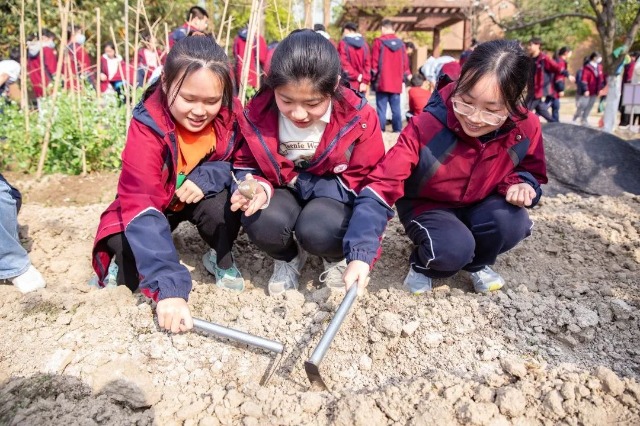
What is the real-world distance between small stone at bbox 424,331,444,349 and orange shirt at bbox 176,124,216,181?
3.85 feet

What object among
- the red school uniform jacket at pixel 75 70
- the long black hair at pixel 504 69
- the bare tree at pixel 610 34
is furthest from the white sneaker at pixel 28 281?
the bare tree at pixel 610 34

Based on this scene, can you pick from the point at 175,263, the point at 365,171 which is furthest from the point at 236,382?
the point at 365,171

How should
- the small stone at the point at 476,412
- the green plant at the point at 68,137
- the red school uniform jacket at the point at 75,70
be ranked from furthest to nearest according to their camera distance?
1. the red school uniform jacket at the point at 75,70
2. the green plant at the point at 68,137
3. the small stone at the point at 476,412

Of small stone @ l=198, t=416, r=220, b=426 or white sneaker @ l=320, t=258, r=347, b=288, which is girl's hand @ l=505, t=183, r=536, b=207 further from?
small stone @ l=198, t=416, r=220, b=426

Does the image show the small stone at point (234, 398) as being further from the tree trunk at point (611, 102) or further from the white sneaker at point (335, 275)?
the tree trunk at point (611, 102)

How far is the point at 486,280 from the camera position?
2.14 meters

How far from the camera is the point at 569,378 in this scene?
4.60ft

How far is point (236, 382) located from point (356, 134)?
3.38 feet

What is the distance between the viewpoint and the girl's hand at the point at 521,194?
1.94 metres

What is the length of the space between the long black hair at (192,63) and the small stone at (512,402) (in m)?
1.41

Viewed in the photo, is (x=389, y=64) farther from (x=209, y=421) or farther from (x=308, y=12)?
(x=209, y=421)

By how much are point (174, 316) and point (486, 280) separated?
131 centimetres

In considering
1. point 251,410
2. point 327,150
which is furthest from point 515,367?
point 327,150

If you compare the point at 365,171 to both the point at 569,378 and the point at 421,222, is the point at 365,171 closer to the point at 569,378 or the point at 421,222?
the point at 421,222
